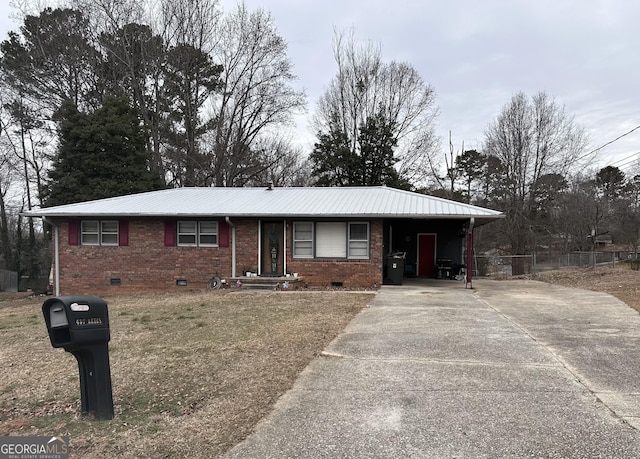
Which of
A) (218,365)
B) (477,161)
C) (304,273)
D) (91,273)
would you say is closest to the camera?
(218,365)

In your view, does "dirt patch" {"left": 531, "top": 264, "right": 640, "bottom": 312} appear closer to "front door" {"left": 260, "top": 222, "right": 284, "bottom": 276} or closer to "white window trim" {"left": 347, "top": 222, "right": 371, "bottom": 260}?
"white window trim" {"left": 347, "top": 222, "right": 371, "bottom": 260}

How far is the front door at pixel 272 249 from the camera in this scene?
1619 centimetres

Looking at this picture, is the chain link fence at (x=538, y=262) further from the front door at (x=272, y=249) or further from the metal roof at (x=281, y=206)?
the front door at (x=272, y=249)

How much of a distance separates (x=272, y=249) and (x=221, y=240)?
1872mm

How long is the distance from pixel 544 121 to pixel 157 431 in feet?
110

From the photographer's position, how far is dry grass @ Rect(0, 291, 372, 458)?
381 centimetres

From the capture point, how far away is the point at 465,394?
461 cm

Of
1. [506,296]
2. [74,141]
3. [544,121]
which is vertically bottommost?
[506,296]

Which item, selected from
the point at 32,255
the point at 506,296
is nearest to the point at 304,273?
the point at 506,296

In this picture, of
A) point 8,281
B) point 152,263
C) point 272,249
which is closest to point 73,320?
point 272,249

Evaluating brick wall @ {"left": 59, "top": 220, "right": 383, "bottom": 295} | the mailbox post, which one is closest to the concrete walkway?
the mailbox post

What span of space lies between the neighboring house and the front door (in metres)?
0.04

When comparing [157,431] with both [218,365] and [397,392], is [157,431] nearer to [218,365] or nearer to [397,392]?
[218,365]

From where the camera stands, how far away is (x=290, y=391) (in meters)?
4.79
